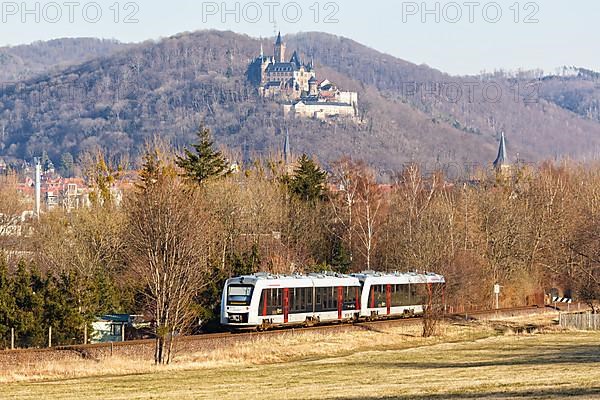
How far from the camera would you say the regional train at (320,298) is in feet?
163

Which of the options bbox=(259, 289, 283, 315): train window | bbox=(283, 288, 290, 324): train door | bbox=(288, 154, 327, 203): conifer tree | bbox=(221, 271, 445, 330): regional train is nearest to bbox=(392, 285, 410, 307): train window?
bbox=(221, 271, 445, 330): regional train

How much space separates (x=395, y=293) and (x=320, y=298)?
24.3 ft

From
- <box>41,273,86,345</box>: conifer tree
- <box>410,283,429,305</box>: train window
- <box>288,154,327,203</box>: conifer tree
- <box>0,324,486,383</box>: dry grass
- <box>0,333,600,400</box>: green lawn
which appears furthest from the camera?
<box>288,154,327,203</box>: conifer tree

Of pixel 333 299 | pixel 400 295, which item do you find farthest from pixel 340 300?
pixel 400 295

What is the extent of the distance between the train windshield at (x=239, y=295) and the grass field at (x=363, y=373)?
238cm

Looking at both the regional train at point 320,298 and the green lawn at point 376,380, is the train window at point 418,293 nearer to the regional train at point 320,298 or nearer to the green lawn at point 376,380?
the regional train at point 320,298

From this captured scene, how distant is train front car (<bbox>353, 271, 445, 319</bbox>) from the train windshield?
9888 mm

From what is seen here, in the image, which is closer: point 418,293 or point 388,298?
point 388,298

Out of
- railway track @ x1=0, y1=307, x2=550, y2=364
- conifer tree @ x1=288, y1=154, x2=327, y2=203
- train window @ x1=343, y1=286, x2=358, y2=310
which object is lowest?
railway track @ x1=0, y1=307, x2=550, y2=364

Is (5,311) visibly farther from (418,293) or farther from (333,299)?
(418,293)

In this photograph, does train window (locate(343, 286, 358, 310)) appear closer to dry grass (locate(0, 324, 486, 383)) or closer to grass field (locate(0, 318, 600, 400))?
dry grass (locate(0, 324, 486, 383))

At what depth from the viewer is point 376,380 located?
3600 cm

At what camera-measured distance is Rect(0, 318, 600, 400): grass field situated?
3142 centimetres

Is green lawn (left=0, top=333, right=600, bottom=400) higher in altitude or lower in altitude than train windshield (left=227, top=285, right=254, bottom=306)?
lower
